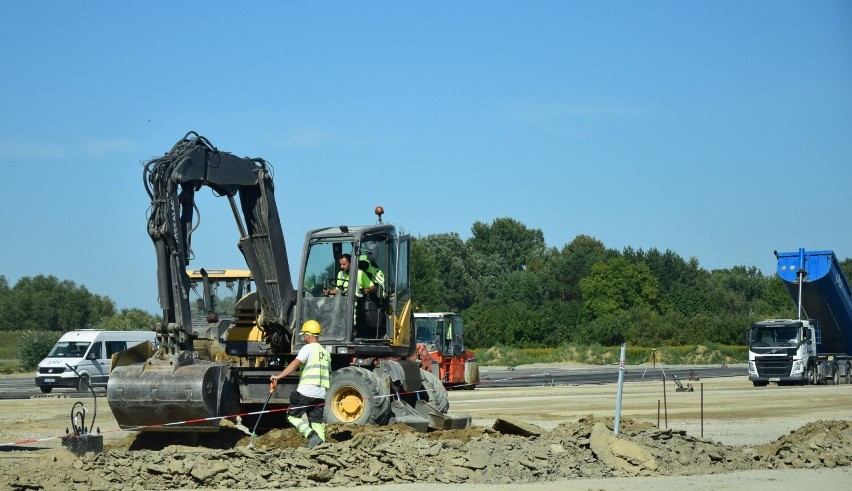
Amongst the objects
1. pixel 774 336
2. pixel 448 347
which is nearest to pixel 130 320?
pixel 448 347

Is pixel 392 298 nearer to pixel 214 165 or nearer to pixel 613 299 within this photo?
pixel 214 165

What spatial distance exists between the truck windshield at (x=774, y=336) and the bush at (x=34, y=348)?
122 ft

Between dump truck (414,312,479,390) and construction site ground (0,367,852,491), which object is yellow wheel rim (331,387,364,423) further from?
dump truck (414,312,479,390)

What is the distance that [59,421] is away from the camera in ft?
75.1

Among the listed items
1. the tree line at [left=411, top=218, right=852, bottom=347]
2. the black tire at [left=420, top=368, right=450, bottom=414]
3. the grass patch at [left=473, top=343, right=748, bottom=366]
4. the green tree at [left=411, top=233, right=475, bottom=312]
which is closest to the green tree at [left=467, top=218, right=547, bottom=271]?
the tree line at [left=411, top=218, right=852, bottom=347]

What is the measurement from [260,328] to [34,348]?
155 feet

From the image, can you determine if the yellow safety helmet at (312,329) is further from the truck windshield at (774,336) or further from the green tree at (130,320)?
the green tree at (130,320)

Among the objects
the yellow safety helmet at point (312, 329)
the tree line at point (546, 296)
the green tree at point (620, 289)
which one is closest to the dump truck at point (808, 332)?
the yellow safety helmet at point (312, 329)

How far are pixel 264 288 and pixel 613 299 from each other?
92.8m

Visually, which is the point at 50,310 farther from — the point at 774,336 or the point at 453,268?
the point at 774,336

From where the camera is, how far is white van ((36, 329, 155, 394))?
36375mm

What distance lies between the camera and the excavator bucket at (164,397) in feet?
48.8

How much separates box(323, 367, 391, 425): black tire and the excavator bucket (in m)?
1.65

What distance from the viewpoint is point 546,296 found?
116m
